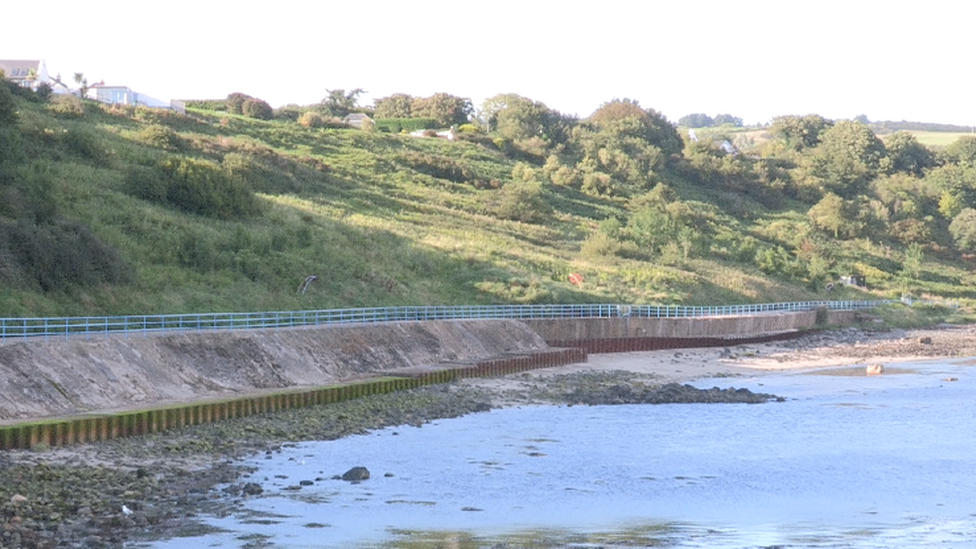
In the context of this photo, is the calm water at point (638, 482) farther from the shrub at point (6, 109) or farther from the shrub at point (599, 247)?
the shrub at point (599, 247)

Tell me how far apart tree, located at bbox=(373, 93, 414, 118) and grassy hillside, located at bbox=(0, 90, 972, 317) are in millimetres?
29183

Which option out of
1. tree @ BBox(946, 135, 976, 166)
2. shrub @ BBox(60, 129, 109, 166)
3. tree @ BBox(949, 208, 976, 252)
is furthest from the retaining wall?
tree @ BBox(946, 135, 976, 166)

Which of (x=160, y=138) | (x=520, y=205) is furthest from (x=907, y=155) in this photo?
(x=160, y=138)

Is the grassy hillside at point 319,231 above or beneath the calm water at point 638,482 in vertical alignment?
above

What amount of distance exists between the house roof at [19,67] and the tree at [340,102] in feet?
135

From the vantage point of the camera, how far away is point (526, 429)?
30.2 meters

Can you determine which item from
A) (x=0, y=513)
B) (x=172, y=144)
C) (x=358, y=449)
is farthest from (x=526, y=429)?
(x=172, y=144)

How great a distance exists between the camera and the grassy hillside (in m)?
41.5

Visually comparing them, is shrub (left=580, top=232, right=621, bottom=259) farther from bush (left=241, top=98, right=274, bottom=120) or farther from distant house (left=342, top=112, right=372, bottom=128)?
distant house (left=342, top=112, right=372, bottom=128)

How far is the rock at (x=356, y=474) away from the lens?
21.9 metres

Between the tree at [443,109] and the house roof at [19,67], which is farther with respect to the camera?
the tree at [443,109]

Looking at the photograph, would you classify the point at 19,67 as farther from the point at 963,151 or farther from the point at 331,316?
the point at 963,151

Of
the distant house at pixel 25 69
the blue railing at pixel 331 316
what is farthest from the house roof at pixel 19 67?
the blue railing at pixel 331 316

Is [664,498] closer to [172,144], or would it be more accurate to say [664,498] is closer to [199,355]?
[199,355]
